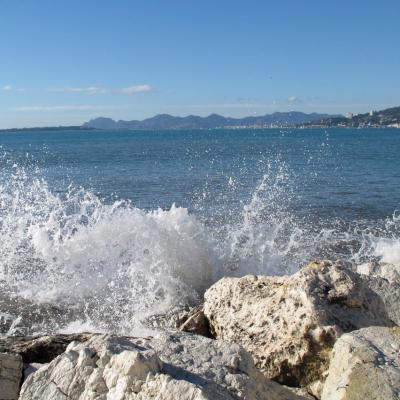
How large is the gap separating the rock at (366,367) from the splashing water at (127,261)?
4911mm

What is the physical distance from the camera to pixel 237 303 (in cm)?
630

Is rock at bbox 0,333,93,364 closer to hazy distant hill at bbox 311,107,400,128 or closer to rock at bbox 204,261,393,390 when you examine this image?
rock at bbox 204,261,393,390

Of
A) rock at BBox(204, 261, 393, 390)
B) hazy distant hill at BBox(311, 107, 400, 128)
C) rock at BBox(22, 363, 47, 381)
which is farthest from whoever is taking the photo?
hazy distant hill at BBox(311, 107, 400, 128)

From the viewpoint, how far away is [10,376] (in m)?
4.40

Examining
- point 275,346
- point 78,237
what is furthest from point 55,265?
point 275,346

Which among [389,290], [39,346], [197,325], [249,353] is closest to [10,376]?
[39,346]

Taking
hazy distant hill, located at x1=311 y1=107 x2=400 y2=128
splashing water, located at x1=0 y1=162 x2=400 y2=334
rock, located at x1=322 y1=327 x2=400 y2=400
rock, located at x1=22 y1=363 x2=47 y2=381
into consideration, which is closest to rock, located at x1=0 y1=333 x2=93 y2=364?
rock, located at x1=22 y1=363 x2=47 y2=381

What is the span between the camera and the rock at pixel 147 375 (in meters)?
3.50

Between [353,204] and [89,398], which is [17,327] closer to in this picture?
[89,398]

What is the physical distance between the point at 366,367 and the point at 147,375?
158 cm

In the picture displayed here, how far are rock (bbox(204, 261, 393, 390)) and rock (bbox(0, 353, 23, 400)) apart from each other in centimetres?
219

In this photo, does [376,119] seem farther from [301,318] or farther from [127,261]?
[301,318]

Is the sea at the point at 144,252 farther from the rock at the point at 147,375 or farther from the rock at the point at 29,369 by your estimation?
the rock at the point at 147,375

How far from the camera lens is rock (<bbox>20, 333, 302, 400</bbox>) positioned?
11.5ft
